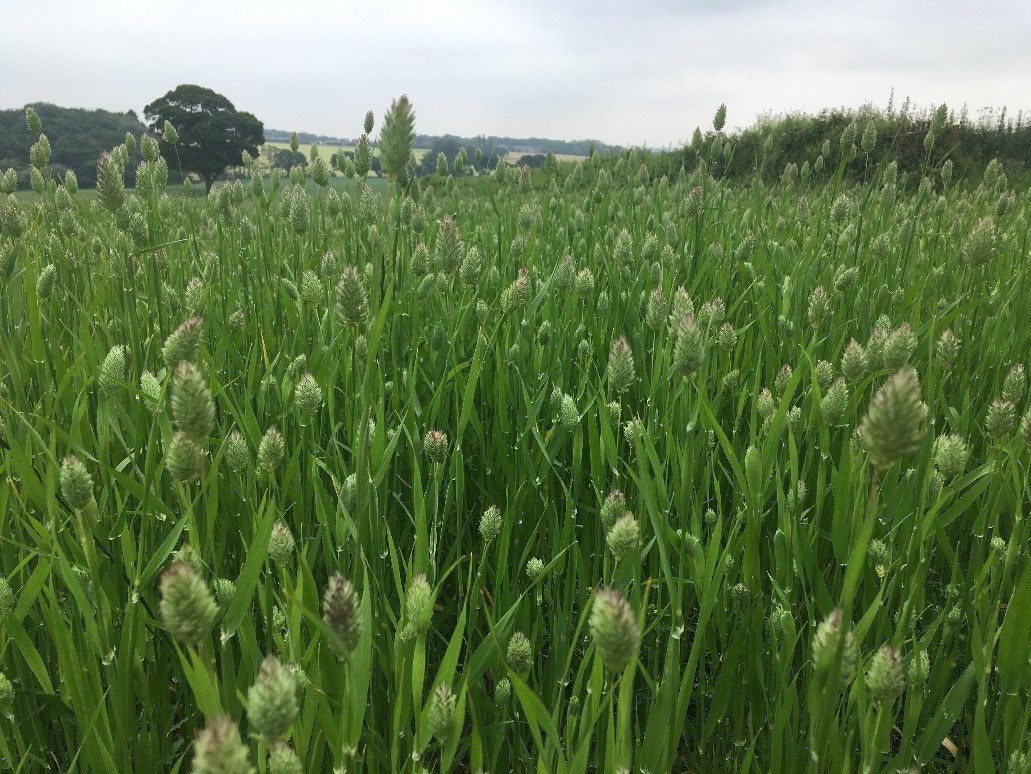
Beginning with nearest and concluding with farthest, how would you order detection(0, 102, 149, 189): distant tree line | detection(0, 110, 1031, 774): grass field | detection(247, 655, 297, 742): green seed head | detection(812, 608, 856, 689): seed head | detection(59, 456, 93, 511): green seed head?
detection(247, 655, 297, 742): green seed head
detection(812, 608, 856, 689): seed head
detection(0, 110, 1031, 774): grass field
detection(59, 456, 93, 511): green seed head
detection(0, 102, 149, 189): distant tree line

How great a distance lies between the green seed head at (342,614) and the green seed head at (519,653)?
36cm

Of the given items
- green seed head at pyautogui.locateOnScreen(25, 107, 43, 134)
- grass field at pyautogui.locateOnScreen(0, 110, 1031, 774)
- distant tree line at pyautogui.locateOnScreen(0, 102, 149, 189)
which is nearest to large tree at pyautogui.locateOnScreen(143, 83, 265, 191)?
distant tree line at pyautogui.locateOnScreen(0, 102, 149, 189)

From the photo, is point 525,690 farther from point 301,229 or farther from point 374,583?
point 301,229

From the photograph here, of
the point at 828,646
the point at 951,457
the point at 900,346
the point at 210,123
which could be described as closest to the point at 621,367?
the point at 900,346

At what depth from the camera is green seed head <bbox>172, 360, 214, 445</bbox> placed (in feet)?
3.00

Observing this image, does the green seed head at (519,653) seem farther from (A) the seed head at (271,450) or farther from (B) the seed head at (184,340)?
(B) the seed head at (184,340)

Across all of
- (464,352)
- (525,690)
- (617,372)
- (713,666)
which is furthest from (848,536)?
(464,352)

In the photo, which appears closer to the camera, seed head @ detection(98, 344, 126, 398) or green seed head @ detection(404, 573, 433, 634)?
green seed head @ detection(404, 573, 433, 634)

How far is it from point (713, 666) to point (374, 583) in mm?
671

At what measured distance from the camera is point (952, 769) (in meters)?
1.23

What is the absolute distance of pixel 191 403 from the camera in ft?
3.01

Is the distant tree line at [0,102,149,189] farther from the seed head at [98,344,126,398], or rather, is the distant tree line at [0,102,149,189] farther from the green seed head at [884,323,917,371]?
the green seed head at [884,323,917,371]

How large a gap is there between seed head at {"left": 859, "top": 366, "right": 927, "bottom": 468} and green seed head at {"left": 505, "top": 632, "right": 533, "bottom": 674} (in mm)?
598

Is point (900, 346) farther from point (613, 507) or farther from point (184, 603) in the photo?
point (184, 603)
